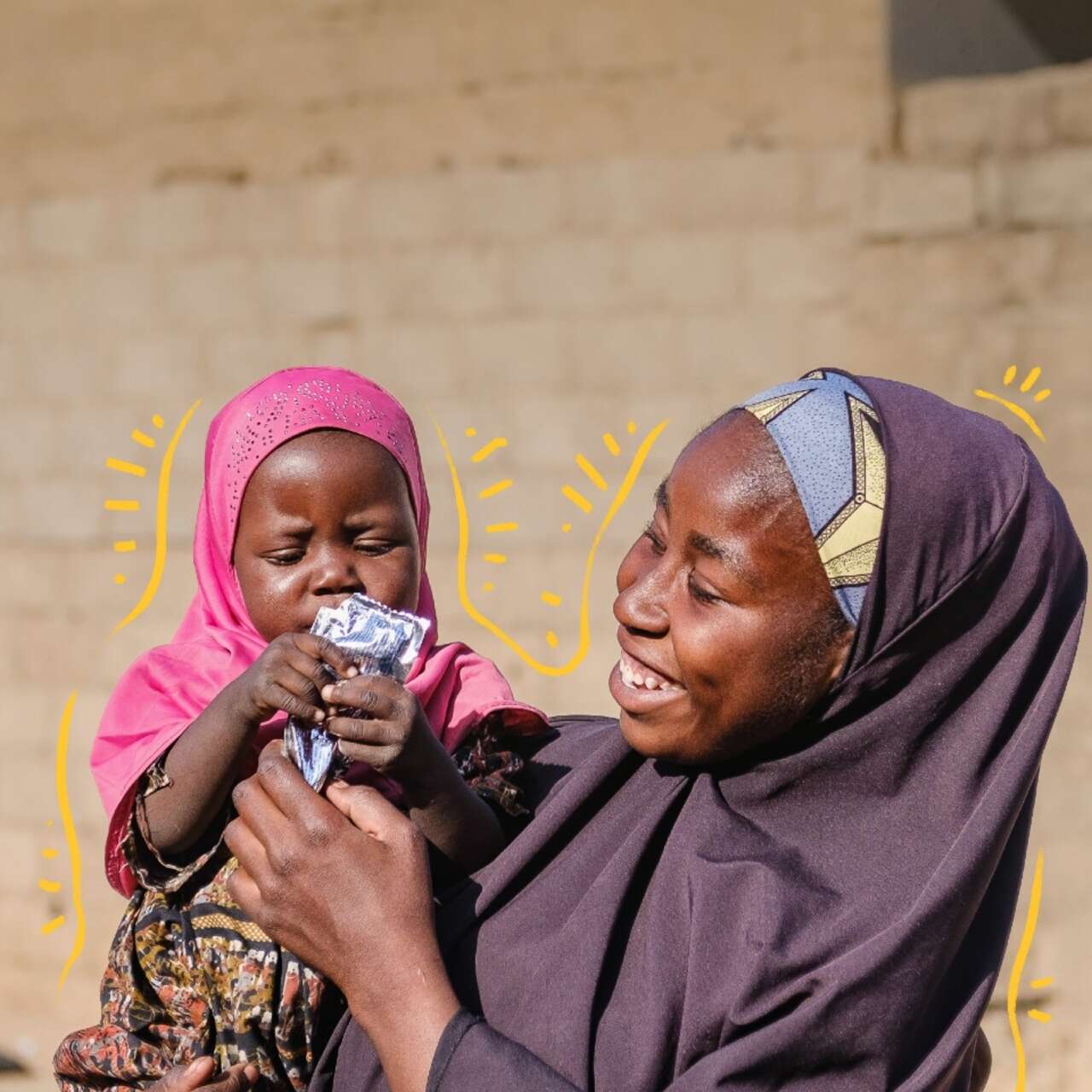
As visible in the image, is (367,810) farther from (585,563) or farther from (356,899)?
(585,563)

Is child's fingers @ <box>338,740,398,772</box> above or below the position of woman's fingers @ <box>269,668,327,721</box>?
below

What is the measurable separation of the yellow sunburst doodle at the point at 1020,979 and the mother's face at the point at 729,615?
2.90m

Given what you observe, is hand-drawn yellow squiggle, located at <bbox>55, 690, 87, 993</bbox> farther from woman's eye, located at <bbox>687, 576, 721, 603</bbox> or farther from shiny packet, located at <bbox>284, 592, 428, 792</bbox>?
woman's eye, located at <bbox>687, 576, 721, 603</bbox>

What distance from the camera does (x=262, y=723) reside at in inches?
85.4

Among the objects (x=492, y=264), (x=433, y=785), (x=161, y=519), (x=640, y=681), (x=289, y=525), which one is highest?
(x=492, y=264)

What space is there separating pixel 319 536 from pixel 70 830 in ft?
11.4

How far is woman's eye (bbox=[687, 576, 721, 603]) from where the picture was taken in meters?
1.94

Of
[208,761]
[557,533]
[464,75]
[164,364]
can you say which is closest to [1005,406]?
[557,533]

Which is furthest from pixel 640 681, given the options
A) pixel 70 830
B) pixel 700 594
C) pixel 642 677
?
pixel 70 830

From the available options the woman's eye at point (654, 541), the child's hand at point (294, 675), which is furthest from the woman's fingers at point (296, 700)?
the woman's eye at point (654, 541)

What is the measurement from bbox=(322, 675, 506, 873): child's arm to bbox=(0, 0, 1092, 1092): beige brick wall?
2.69 meters

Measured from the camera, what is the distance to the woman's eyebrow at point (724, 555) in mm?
1906

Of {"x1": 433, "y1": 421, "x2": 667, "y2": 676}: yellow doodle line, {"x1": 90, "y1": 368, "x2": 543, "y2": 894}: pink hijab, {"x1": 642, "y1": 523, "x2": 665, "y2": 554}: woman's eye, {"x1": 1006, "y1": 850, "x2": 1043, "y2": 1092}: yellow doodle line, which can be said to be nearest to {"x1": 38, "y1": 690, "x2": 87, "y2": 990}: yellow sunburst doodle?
{"x1": 433, "y1": 421, "x2": 667, "y2": 676}: yellow doodle line

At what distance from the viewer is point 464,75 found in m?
4.98
